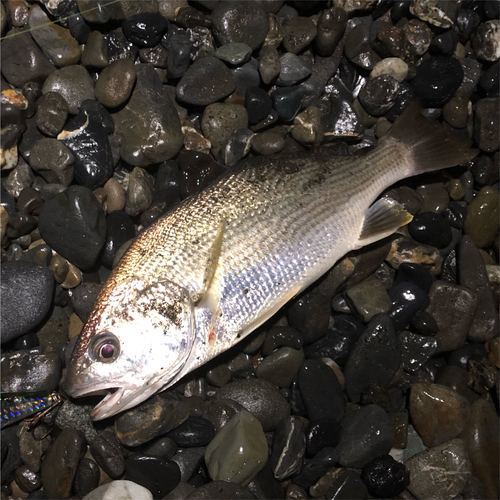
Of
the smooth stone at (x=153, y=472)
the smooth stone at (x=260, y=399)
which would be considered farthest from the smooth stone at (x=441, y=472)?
the smooth stone at (x=153, y=472)

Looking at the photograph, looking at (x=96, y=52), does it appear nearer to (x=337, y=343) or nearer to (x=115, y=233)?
(x=115, y=233)

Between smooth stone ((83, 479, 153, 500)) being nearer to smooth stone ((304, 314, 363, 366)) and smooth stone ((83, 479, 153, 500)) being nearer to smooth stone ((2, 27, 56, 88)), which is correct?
smooth stone ((304, 314, 363, 366))

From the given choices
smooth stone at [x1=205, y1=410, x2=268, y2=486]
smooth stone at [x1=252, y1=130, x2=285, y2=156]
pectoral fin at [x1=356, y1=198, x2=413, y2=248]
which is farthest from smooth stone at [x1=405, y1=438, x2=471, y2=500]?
smooth stone at [x1=252, y1=130, x2=285, y2=156]

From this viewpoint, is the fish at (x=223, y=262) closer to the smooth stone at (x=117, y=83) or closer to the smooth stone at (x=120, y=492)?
the smooth stone at (x=120, y=492)

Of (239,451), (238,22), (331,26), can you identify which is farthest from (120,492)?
(331,26)

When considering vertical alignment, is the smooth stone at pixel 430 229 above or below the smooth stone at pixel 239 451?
above

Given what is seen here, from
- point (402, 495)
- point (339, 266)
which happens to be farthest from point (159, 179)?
point (402, 495)
